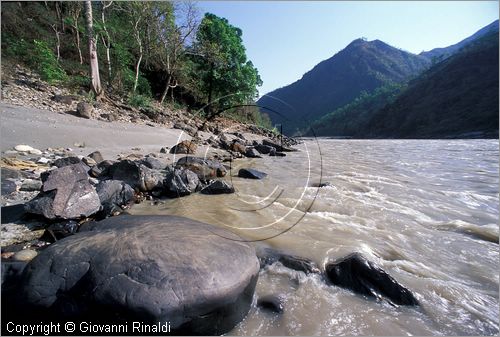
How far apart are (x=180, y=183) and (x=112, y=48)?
55.5ft

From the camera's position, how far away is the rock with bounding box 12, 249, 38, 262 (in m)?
2.31

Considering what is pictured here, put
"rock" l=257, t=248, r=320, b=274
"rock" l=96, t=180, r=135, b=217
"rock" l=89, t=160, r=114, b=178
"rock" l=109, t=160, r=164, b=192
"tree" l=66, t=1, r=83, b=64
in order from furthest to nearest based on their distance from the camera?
"tree" l=66, t=1, r=83, b=64, "rock" l=89, t=160, r=114, b=178, "rock" l=109, t=160, r=164, b=192, "rock" l=96, t=180, r=135, b=217, "rock" l=257, t=248, r=320, b=274

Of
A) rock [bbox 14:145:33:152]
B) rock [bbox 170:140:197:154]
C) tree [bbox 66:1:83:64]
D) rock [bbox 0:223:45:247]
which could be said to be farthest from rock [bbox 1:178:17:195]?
tree [bbox 66:1:83:64]

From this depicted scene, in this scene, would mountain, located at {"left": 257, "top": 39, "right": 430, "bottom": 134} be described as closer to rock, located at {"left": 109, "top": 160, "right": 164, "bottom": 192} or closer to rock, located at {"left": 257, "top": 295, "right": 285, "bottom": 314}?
rock, located at {"left": 109, "top": 160, "right": 164, "bottom": 192}

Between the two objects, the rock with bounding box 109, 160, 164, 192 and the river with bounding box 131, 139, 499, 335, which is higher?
the rock with bounding box 109, 160, 164, 192

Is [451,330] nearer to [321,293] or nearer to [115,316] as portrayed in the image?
[321,293]

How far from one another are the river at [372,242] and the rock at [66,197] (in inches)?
29.5

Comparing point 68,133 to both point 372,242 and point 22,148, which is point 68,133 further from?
point 372,242

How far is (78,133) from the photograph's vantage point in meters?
7.51

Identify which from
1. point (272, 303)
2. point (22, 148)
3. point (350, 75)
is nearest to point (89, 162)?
point (22, 148)

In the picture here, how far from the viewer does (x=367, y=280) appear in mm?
2367

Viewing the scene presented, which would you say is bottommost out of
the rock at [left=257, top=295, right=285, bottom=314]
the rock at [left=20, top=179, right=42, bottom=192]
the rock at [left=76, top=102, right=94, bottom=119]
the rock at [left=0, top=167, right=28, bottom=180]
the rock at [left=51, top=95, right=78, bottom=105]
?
the rock at [left=257, top=295, right=285, bottom=314]

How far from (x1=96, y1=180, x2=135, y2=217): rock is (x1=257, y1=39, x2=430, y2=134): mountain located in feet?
458

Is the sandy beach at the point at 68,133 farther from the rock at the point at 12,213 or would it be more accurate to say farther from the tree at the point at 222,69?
the tree at the point at 222,69
